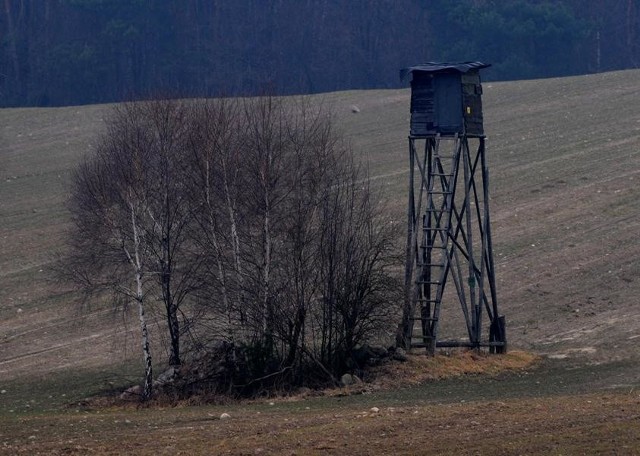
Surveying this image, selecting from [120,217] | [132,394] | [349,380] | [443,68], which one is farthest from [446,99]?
[132,394]

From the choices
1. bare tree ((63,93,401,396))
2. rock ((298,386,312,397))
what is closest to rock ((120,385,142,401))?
bare tree ((63,93,401,396))

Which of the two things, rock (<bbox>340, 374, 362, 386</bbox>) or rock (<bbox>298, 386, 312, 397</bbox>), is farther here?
rock (<bbox>340, 374, 362, 386</bbox>)

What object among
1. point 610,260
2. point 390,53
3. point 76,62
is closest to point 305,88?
point 390,53

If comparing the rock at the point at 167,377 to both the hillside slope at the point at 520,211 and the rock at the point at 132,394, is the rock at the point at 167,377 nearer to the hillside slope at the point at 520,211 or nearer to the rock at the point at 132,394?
the rock at the point at 132,394

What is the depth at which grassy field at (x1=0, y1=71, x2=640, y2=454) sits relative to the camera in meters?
16.1

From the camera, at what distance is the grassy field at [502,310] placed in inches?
634

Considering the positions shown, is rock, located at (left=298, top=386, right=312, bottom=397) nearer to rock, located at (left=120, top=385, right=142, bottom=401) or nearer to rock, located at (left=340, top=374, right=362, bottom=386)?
rock, located at (left=340, top=374, right=362, bottom=386)

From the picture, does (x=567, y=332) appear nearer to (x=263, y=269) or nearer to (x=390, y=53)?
(x=263, y=269)

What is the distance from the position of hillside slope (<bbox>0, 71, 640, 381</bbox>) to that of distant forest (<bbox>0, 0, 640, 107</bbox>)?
2145 centimetres

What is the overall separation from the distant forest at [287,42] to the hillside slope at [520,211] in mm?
21454

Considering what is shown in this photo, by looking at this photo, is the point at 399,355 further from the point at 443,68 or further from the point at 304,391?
the point at 443,68

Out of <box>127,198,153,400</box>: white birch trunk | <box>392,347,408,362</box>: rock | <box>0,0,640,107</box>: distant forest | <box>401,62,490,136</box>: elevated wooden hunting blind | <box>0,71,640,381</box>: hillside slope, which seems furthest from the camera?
<box>0,0,640,107</box>: distant forest

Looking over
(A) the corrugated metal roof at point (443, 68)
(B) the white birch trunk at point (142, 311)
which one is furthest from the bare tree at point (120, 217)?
(A) the corrugated metal roof at point (443, 68)

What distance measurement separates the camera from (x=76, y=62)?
95438 millimetres
